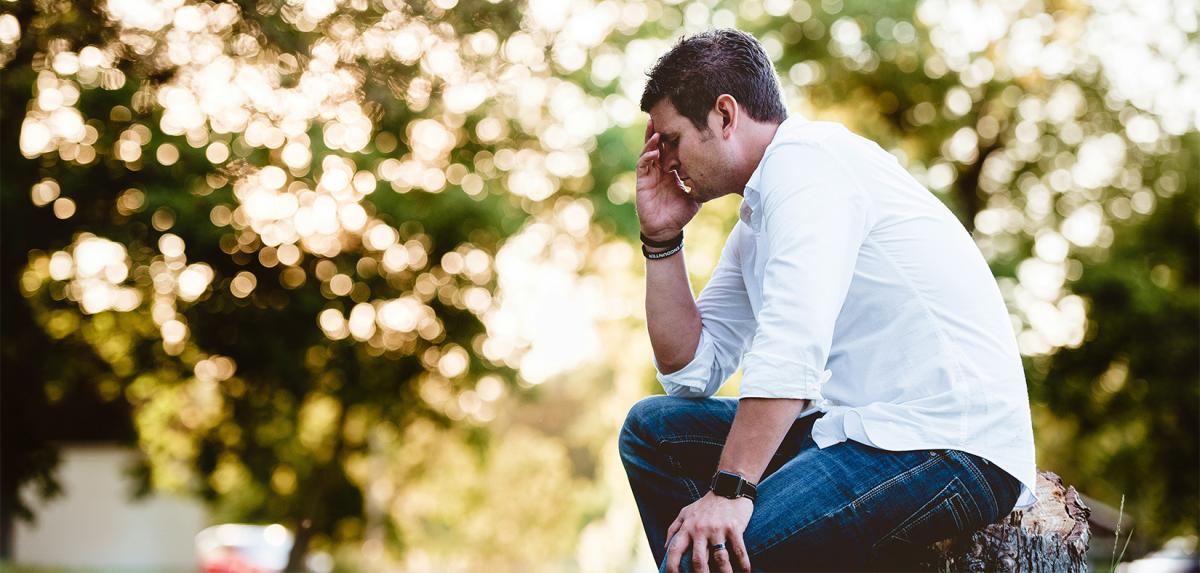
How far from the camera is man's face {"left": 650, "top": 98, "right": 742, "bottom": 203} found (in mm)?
2797

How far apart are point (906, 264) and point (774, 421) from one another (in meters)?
0.51

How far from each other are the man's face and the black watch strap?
2.68ft

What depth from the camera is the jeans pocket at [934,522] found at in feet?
7.99

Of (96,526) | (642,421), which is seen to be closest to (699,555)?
(642,421)

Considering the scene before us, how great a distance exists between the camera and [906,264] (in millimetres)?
2502

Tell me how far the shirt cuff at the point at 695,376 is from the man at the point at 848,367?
469mm

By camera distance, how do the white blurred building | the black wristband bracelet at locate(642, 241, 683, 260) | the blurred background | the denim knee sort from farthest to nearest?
the white blurred building
the blurred background
the black wristband bracelet at locate(642, 241, 683, 260)
the denim knee

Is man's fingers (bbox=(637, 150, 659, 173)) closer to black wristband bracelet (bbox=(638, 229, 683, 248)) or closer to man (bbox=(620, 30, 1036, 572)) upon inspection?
black wristband bracelet (bbox=(638, 229, 683, 248))

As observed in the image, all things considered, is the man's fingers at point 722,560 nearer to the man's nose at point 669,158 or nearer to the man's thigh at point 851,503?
the man's thigh at point 851,503

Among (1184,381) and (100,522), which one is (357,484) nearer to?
(1184,381)

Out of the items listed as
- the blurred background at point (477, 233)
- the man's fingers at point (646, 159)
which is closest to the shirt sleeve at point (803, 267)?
the man's fingers at point (646, 159)

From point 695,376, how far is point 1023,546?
98cm

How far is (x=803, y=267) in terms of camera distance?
236cm

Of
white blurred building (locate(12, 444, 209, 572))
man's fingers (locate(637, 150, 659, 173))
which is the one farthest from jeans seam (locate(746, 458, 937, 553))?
white blurred building (locate(12, 444, 209, 572))
